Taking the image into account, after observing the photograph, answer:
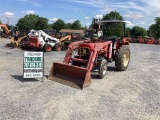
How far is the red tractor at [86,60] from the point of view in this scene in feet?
28.5

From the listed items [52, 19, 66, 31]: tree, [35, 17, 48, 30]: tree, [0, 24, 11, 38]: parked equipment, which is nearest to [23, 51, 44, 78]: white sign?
[0, 24, 11, 38]: parked equipment

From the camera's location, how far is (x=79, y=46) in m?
10.1

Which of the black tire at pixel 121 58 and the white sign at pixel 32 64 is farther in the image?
the black tire at pixel 121 58

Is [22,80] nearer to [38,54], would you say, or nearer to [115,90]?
[38,54]

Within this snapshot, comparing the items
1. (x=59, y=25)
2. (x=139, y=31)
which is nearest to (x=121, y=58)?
(x=59, y=25)

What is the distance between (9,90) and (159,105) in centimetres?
449

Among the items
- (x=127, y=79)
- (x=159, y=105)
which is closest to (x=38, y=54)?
(x=127, y=79)

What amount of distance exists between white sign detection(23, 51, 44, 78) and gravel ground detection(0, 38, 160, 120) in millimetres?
286

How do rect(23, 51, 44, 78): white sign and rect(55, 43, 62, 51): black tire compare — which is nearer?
rect(23, 51, 44, 78): white sign

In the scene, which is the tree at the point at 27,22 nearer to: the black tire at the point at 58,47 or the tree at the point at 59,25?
the tree at the point at 59,25

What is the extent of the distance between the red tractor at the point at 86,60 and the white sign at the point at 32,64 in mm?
587

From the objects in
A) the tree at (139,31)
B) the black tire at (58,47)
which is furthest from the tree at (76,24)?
the black tire at (58,47)

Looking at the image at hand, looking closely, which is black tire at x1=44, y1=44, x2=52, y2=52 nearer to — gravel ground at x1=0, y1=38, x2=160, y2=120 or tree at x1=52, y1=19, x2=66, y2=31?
gravel ground at x1=0, y1=38, x2=160, y2=120

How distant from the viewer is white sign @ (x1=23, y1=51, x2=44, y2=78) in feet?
29.0
